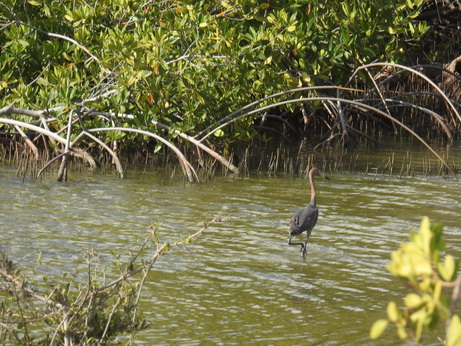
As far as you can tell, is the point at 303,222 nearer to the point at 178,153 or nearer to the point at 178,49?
the point at 178,153

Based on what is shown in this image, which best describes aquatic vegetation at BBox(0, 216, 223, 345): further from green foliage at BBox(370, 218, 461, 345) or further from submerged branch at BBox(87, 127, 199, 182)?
submerged branch at BBox(87, 127, 199, 182)

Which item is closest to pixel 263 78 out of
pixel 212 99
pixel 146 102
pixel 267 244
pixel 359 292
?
pixel 212 99

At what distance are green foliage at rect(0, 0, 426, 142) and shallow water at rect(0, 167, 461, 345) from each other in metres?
0.99

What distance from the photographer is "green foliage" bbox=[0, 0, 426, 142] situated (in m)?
9.80

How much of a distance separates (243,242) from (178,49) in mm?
3555

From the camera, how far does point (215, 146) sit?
1181 centimetres

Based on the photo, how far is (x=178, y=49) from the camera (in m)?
10.2

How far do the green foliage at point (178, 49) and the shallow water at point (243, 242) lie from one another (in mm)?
987

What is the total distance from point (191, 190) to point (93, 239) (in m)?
2.62

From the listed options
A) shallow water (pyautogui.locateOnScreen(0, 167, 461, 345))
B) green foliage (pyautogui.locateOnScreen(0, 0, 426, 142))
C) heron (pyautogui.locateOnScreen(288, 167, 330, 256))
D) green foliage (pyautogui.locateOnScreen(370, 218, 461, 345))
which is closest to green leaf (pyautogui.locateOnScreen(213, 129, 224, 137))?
green foliage (pyautogui.locateOnScreen(0, 0, 426, 142))

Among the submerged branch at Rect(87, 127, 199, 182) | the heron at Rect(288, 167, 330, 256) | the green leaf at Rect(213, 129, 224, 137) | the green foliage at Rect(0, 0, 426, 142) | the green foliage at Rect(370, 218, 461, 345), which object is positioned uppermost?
the green foliage at Rect(0, 0, 426, 142)

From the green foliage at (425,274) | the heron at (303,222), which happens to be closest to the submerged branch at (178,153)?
the heron at (303,222)

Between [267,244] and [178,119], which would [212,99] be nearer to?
[178,119]

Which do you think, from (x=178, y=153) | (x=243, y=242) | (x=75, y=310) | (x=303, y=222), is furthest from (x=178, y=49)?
(x=75, y=310)
